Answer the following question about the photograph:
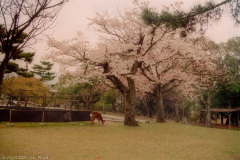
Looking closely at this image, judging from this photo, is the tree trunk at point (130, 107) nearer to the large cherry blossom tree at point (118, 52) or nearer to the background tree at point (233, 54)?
the large cherry blossom tree at point (118, 52)

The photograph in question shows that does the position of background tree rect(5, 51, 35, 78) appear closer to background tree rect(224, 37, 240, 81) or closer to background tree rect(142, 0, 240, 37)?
background tree rect(142, 0, 240, 37)

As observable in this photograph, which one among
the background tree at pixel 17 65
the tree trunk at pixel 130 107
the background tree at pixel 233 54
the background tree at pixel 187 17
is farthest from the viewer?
the background tree at pixel 233 54

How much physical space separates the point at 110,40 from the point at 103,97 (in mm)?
20556

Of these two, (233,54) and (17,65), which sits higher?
(233,54)

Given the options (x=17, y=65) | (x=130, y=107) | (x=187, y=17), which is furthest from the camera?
(x=17, y=65)

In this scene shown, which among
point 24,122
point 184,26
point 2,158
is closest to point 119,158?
point 2,158

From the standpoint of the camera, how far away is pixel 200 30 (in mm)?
5914

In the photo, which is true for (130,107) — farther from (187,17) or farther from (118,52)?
(187,17)

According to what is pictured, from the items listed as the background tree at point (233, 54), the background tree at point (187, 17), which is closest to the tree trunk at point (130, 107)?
the background tree at point (187, 17)

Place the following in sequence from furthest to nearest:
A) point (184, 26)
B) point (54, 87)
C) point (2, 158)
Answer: point (54, 87) < point (184, 26) < point (2, 158)

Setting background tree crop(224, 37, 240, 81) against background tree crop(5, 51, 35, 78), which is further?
background tree crop(224, 37, 240, 81)

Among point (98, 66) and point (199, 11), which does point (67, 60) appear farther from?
point (199, 11)

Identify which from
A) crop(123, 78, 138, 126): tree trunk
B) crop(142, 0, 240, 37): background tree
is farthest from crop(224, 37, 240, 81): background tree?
crop(142, 0, 240, 37): background tree

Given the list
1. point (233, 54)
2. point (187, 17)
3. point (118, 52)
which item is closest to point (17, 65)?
point (118, 52)
